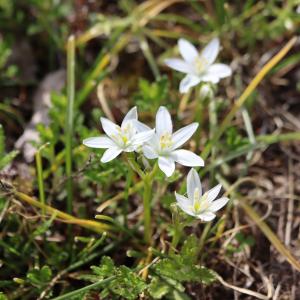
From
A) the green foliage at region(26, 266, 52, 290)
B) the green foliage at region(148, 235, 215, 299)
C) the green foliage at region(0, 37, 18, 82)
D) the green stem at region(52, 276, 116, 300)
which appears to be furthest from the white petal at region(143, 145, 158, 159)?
the green foliage at region(0, 37, 18, 82)

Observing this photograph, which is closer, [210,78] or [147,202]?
[147,202]

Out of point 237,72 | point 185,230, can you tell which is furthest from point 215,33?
point 185,230

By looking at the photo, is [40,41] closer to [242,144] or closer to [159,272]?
[242,144]

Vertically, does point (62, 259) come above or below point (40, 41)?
below

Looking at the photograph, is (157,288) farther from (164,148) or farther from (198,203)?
(164,148)

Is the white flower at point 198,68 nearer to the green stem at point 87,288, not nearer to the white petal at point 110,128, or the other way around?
the white petal at point 110,128

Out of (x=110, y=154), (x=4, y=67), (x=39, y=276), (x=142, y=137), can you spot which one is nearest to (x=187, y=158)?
(x=142, y=137)
